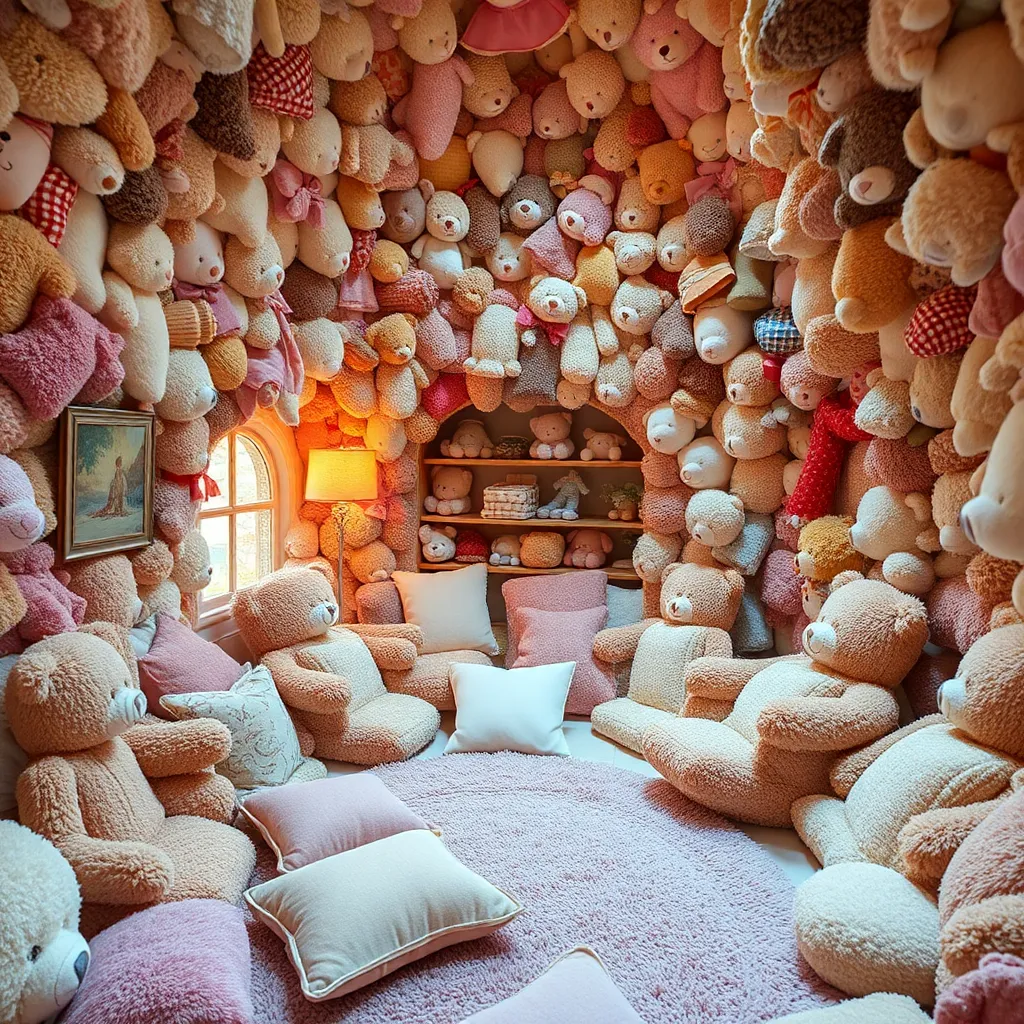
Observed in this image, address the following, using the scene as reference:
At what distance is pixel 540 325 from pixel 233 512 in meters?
1.55

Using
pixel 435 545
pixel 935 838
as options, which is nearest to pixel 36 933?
pixel 935 838

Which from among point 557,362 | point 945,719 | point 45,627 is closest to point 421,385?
point 557,362

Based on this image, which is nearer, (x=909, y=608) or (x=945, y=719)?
(x=945, y=719)

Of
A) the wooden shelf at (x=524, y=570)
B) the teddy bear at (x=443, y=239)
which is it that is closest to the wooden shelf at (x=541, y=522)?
the wooden shelf at (x=524, y=570)

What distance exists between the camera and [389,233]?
3.48 m

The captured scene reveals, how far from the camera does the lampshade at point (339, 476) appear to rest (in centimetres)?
344

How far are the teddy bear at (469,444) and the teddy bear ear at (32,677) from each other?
2400 millimetres

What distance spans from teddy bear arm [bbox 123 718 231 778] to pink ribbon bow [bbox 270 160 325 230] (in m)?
1.74

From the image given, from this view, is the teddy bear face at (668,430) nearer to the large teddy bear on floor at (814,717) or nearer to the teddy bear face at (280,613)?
the large teddy bear on floor at (814,717)

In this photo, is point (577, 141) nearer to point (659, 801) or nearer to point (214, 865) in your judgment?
point (659, 801)

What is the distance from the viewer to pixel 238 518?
3.58m

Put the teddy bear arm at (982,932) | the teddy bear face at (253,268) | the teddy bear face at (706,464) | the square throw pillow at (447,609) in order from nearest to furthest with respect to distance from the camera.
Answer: the teddy bear arm at (982,932), the teddy bear face at (253,268), the teddy bear face at (706,464), the square throw pillow at (447,609)

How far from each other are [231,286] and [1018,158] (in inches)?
88.0

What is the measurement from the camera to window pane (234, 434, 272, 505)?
354cm
